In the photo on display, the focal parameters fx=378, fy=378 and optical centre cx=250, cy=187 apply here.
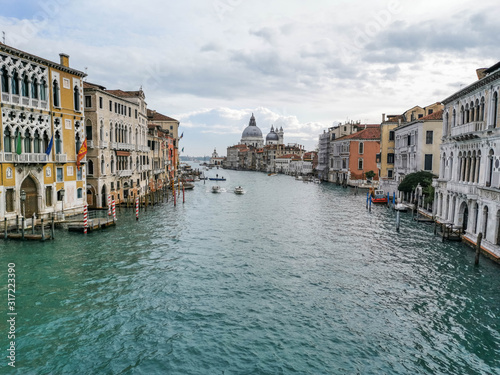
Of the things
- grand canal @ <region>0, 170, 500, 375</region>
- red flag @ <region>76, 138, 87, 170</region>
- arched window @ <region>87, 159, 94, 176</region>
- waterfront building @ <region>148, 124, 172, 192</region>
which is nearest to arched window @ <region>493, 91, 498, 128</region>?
grand canal @ <region>0, 170, 500, 375</region>

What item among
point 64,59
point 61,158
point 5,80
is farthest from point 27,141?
point 64,59

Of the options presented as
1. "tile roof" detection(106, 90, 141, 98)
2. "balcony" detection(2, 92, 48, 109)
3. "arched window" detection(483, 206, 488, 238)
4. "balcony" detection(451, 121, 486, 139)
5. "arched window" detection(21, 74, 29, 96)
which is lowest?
"arched window" detection(483, 206, 488, 238)

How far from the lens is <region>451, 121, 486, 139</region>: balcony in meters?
18.7

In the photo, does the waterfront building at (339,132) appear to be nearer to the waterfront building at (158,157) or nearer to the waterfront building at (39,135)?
the waterfront building at (158,157)

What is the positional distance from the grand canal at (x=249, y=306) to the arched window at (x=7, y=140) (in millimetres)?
5598

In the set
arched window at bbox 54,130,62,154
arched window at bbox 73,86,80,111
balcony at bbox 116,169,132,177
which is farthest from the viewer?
balcony at bbox 116,169,132,177

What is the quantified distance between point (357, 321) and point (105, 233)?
16724mm

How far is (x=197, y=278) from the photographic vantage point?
50.7 feet

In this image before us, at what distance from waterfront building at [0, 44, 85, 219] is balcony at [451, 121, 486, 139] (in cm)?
2410

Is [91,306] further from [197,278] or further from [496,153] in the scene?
[496,153]

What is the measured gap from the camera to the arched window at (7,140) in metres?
21.3

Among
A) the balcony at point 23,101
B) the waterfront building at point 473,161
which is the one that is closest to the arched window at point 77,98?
the balcony at point 23,101

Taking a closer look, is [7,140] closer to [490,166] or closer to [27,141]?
[27,141]

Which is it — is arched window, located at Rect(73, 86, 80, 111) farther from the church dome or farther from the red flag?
the church dome
